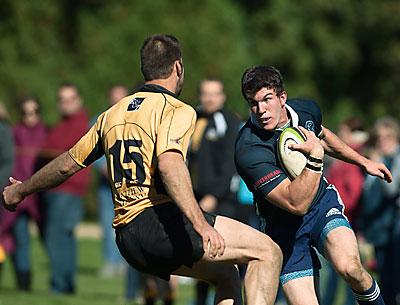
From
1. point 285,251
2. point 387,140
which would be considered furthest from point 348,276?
point 387,140

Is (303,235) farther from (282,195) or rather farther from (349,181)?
(349,181)

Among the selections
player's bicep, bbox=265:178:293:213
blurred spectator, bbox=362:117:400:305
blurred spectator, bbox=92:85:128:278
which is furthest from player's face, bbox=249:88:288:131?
blurred spectator, bbox=92:85:128:278

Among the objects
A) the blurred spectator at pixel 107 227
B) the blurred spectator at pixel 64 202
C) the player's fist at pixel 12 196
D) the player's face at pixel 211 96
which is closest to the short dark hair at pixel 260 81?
the player's fist at pixel 12 196

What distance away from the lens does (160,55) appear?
784 centimetres

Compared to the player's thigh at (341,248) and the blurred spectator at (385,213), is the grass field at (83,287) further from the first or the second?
the player's thigh at (341,248)

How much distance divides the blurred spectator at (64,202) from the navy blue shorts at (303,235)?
19.2 ft

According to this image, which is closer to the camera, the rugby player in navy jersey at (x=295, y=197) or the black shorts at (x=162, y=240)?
the black shorts at (x=162, y=240)

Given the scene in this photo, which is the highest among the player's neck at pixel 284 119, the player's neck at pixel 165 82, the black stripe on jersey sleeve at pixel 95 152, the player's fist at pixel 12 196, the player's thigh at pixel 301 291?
the player's neck at pixel 165 82

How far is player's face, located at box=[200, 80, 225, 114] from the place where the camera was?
39.6 ft

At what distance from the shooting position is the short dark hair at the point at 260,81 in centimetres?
806

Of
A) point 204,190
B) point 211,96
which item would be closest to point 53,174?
point 204,190

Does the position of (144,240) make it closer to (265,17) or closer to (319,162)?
(319,162)

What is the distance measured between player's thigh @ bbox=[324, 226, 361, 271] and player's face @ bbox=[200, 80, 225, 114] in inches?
161

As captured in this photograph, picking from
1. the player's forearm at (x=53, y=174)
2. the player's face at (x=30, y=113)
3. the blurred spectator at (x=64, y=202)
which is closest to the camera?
the player's forearm at (x=53, y=174)
